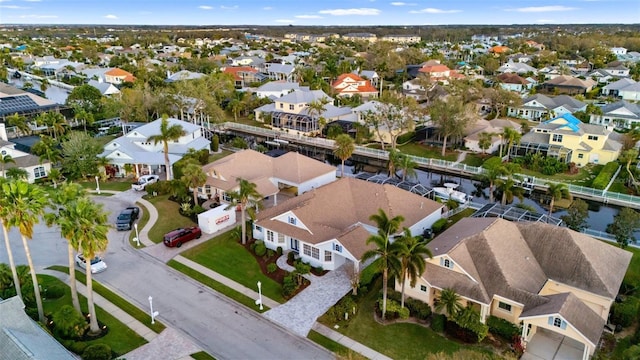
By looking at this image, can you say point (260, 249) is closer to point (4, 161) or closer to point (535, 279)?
point (535, 279)

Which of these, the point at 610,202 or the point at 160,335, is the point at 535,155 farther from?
the point at 160,335

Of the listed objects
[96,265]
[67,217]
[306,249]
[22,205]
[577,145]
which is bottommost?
[96,265]

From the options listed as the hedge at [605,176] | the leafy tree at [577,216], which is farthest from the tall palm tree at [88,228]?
the hedge at [605,176]

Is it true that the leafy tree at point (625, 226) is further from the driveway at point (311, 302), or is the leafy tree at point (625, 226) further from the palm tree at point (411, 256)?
the driveway at point (311, 302)

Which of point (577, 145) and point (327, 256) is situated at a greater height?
point (577, 145)

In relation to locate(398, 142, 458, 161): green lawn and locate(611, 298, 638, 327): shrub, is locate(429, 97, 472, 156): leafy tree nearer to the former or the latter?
locate(398, 142, 458, 161): green lawn

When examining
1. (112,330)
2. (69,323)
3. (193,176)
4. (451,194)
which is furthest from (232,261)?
(451,194)
